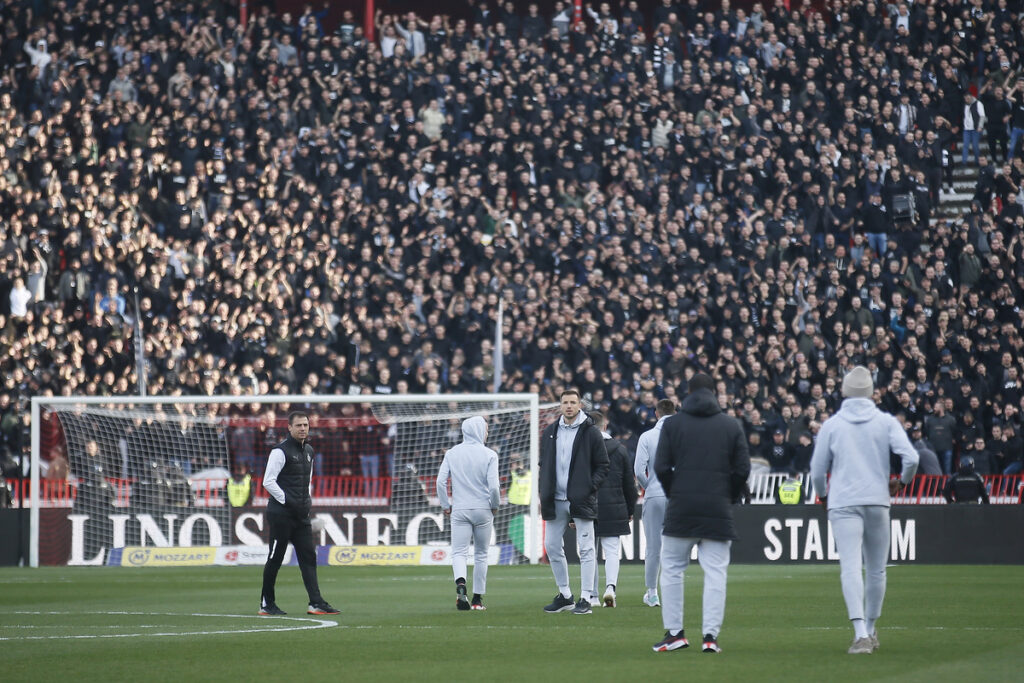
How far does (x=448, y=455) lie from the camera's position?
15.0 m

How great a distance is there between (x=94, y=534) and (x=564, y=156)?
1194cm

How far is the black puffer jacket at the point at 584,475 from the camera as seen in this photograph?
14320 millimetres

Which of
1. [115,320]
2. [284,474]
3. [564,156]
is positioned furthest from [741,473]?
[564,156]

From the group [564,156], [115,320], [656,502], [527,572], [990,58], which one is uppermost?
[990,58]

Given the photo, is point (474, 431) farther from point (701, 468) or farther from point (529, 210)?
point (529, 210)

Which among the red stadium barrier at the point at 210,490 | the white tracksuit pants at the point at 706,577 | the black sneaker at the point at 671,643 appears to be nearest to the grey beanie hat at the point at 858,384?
the white tracksuit pants at the point at 706,577

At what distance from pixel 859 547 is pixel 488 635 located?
3.33 m

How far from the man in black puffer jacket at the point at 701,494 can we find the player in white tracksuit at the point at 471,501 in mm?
4550

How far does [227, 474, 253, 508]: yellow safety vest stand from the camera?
25.0 m

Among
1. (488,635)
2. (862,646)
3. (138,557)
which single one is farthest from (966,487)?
(862,646)

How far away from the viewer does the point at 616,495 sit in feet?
51.3

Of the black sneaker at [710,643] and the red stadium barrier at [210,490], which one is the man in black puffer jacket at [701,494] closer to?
the black sneaker at [710,643]

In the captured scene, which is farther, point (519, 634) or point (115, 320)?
point (115, 320)

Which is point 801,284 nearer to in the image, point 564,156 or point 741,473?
point 564,156
